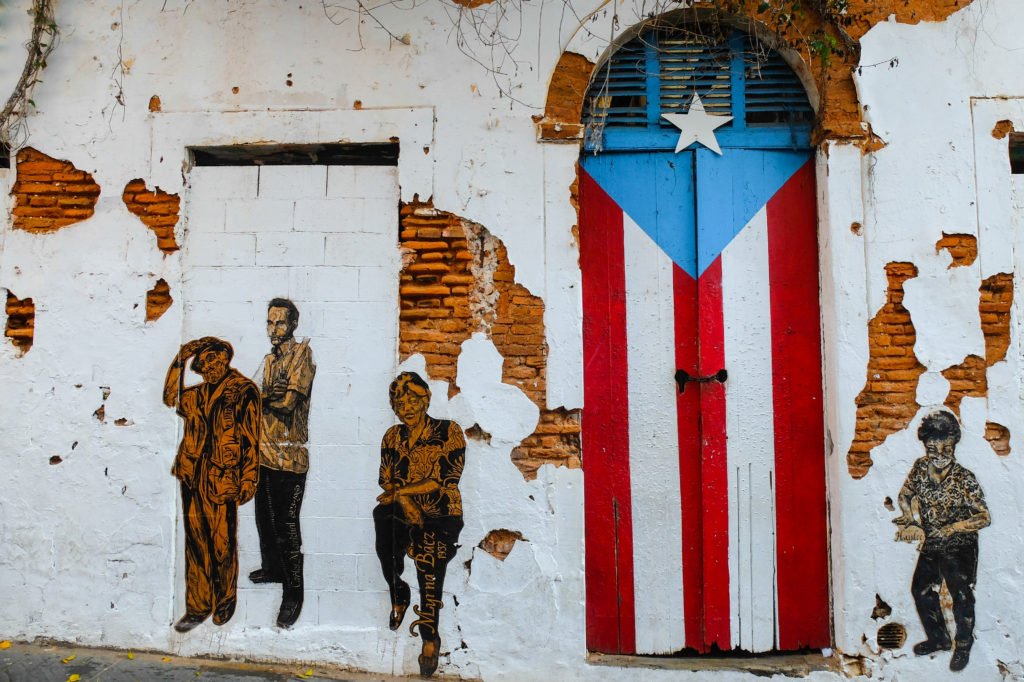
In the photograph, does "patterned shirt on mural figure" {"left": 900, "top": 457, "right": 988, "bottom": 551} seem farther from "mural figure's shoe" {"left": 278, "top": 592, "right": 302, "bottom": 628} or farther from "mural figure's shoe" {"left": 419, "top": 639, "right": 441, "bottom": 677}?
"mural figure's shoe" {"left": 278, "top": 592, "right": 302, "bottom": 628}

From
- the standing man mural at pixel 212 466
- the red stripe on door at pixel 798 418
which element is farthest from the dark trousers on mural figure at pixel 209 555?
the red stripe on door at pixel 798 418

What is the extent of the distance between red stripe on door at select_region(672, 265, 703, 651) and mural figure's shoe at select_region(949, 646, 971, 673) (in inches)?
50.1

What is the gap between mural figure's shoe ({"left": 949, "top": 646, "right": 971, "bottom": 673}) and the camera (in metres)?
3.47

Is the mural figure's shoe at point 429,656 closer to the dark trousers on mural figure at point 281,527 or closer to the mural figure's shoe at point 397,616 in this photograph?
the mural figure's shoe at point 397,616

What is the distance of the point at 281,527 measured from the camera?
3723 millimetres

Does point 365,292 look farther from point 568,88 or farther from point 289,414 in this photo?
point 568,88

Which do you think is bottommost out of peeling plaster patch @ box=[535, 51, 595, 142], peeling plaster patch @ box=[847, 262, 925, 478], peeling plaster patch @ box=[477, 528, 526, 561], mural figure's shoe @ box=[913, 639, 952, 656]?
mural figure's shoe @ box=[913, 639, 952, 656]

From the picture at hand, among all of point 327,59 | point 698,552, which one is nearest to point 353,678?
point 698,552

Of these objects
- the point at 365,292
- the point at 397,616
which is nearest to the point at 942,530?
the point at 397,616

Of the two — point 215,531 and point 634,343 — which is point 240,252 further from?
point 634,343

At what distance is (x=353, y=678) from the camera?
11.7 feet

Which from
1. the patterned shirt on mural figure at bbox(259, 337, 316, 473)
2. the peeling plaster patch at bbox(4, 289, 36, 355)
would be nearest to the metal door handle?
the patterned shirt on mural figure at bbox(259, 337, 316, 473)

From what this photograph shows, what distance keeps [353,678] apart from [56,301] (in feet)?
8.99

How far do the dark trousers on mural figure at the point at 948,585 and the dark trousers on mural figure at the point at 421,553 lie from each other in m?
2.47
